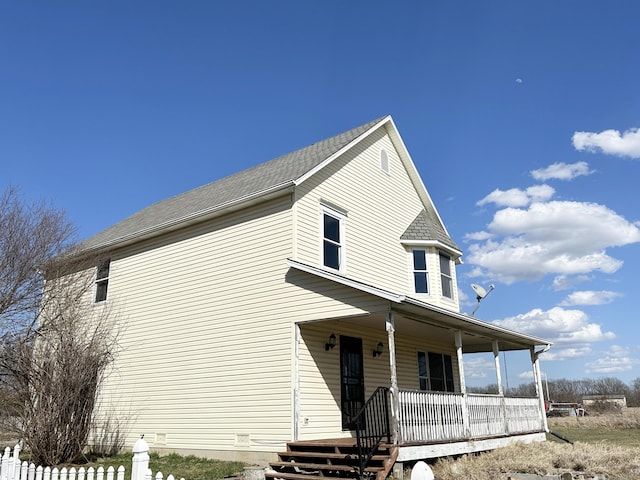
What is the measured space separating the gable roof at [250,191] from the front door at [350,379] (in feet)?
13.9

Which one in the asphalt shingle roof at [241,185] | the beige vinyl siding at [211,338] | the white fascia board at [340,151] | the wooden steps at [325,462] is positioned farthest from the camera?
the asphalt shingle roof at [241,185]

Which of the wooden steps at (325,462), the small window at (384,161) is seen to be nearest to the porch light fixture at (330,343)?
the wooden steps at (325,462)

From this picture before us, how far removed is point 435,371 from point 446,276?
3.17 meters

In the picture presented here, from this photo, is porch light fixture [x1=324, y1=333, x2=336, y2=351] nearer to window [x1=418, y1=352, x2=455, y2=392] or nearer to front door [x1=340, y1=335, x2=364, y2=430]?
front door [x1=340, y1=335, x2=364, y2=430]

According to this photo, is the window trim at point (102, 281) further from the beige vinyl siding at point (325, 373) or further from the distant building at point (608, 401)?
the distant building at point (608, 401)

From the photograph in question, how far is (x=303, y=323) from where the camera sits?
11.4m

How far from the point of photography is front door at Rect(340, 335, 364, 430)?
12.3m

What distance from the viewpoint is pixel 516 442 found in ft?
45.2

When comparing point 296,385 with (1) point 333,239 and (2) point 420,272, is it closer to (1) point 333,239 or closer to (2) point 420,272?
(1) point 333,239

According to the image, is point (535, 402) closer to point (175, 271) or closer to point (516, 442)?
point (516, 442)

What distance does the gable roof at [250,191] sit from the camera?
12977 mm

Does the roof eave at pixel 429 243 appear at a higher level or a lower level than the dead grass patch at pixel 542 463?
higher

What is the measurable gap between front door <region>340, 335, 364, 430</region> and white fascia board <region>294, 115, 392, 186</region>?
400cm

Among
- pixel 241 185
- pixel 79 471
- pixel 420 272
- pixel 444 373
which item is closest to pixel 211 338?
pixel 241 185
